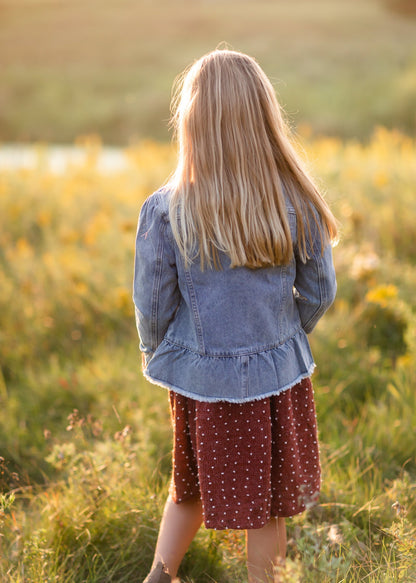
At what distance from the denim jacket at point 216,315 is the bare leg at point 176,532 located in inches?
17.3

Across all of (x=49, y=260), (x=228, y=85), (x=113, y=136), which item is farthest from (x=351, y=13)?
(x=228, y=85)

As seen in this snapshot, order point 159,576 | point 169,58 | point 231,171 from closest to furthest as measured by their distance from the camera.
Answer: point 231,171
point 159,576
point 169,58

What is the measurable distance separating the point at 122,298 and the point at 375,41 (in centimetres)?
2450

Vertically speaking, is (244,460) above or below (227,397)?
below

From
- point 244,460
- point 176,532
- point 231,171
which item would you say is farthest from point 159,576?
point 231,171

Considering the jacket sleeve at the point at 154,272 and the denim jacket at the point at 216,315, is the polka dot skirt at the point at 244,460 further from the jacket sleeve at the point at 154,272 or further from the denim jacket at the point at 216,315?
the jacket sleeve at the point at 154,272

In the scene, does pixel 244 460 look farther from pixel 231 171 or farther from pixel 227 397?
pixel 231 171

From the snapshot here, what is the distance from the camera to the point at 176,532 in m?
1.73

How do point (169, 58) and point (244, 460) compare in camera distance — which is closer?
point (244, 460)

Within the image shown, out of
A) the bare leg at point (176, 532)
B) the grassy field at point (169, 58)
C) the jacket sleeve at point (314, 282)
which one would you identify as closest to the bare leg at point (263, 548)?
the bare leg at point (176, 532)

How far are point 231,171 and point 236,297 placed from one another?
0.36m

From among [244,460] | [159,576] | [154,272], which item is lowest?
[159,576]

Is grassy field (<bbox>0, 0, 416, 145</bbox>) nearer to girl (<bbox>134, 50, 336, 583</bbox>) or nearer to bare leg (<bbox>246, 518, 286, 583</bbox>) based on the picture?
girl (<bbox>134, 50, 336, 583</bbox>)

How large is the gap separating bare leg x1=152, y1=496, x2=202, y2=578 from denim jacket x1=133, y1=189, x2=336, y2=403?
0.44 meters
